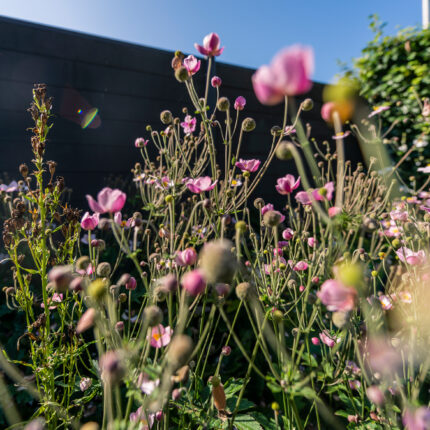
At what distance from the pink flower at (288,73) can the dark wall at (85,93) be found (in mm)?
2994

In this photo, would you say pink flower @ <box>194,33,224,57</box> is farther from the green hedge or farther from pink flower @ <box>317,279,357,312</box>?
the green hedge

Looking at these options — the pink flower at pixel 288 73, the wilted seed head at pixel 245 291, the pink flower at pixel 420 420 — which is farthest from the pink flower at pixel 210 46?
the pink flower at pixel 420 420

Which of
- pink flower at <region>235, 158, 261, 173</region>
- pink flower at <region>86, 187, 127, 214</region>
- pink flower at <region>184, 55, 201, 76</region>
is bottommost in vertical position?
pink flower at <region>86, 187, 127, 214</region>

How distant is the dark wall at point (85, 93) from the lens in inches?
120

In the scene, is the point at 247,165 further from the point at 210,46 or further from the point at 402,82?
the point at 402,82

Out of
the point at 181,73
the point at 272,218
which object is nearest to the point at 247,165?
the point at 181,73

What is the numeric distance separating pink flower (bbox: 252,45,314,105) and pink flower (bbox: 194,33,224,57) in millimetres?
610

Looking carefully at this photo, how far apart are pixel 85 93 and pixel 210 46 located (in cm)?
256

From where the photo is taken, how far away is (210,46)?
47.4 inches

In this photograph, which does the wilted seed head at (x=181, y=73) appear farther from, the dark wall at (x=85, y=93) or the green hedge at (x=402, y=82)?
the green hedge at (x=402, y=82)

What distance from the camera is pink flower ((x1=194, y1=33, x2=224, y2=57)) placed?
118cm

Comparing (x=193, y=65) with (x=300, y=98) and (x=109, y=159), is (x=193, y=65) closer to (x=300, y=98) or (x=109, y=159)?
(x=109, y=159)

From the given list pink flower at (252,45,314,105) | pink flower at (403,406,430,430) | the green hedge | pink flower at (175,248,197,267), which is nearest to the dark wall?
the green hedge

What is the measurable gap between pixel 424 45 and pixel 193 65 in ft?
14.9
